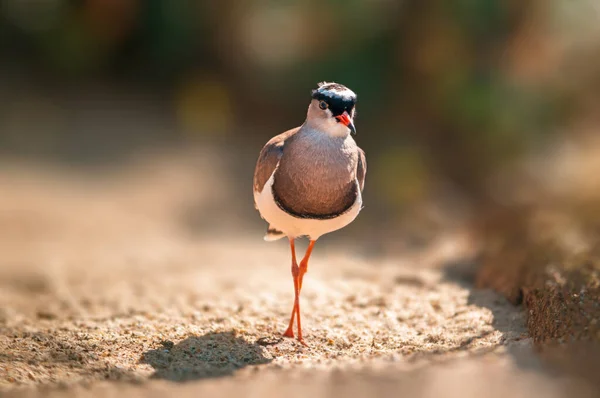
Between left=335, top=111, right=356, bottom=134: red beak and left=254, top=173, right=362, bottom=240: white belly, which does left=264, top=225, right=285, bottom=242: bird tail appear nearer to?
left=254, top=173, right=362, bottom=240: white belly

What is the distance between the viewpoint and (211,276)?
22.5 feet

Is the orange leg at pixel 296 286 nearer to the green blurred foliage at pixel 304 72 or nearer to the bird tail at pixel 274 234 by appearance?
the bird tail at pixel 274 234

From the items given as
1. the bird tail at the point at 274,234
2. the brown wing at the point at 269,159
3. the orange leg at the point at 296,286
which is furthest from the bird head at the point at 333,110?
the bird tail at the point at 274,234

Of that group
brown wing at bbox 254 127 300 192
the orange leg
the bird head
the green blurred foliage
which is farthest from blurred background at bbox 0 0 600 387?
the bird head

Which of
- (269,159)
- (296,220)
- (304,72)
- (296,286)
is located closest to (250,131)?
(304,72)

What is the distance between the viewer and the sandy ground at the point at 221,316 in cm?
345

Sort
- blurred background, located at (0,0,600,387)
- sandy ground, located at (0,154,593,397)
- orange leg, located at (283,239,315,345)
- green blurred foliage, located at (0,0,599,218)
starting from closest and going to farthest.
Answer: sandy ground, located at (0,154,593,397)
orange leg, located at (283,239,315,345)
blurred background, located at (0,0,600,387)
green blurred foliage, located at (0,0,599,218)

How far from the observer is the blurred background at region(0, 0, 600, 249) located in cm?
1023

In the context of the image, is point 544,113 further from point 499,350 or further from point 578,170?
point 499,350

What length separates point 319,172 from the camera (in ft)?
13.0

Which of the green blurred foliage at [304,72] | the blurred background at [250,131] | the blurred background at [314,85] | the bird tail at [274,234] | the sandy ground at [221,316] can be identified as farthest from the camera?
the green blurred foliage at [304,72]

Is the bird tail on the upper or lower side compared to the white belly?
upper

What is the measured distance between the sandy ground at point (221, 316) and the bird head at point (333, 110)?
1.36 metres

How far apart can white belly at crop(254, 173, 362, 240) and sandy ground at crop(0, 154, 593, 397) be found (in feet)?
2.54
